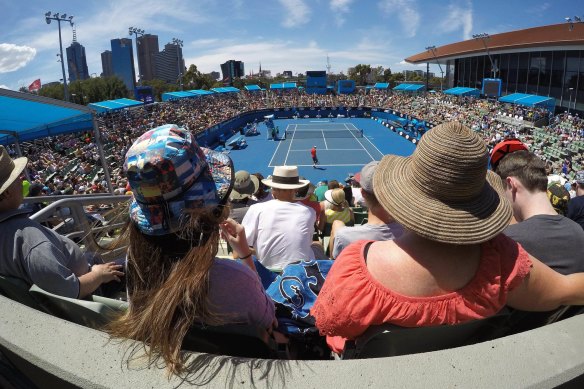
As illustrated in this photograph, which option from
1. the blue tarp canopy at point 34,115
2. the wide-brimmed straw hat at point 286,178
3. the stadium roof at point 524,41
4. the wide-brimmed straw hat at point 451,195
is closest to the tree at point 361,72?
the stadium roof at point 524,41

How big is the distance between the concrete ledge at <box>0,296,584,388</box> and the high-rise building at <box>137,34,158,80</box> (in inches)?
7028

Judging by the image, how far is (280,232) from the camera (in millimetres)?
3086

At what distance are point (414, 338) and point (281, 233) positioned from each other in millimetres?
1813

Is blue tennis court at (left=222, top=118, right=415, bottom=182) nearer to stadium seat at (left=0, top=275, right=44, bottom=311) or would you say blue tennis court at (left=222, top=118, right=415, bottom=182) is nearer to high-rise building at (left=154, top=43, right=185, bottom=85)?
stadium seat at (left=0, top=275, right=44, bottom=311)

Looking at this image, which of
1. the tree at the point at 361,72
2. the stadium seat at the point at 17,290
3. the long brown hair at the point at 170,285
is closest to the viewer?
the long brown hair at the point at 170,285

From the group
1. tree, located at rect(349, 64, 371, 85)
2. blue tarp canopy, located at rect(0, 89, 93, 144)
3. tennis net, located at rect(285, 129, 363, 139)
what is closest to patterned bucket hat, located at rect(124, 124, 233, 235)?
blue tarp canopy, located at rect(0, 89, 93, 144)

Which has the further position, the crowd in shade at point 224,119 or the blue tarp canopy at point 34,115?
the crowd in shade at point 224,119

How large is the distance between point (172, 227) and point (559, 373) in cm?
122

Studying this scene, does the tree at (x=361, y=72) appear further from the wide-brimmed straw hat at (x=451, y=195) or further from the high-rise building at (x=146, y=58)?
the wide-brimmed straw hat at (x=451, y=195)

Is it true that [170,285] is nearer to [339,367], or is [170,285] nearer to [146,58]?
[339,367]

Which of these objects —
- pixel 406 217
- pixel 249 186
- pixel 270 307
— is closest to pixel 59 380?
pixel 270 307

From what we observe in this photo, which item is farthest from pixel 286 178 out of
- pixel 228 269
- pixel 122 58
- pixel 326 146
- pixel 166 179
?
pixel 122 58

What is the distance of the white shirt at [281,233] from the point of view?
3.07 m

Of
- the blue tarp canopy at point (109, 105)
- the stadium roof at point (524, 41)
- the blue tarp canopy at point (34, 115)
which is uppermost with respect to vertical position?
the stadium roof at point (524, 41)
